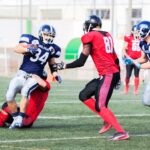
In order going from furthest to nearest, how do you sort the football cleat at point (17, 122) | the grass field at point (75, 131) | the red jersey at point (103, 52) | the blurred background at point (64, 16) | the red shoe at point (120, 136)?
1. the blurred background at point (64, 16)
2. the football cleat at point (17, 122)
3. the red jersey at point (103, 52)
4. the red shoe at point (120, 136)
5. the grass field at point (75, 131)

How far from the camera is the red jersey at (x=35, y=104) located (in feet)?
33.3

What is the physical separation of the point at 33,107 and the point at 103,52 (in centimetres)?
151

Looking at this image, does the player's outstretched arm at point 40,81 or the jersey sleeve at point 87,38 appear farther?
the player's outstretched arm at point 40,81

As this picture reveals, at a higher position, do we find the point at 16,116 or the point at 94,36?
the point at 94,36

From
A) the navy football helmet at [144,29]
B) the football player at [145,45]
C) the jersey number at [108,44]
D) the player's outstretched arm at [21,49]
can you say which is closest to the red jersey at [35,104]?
the player's outstretched arm at [21,49]

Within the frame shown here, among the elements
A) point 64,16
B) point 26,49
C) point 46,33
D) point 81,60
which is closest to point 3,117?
point 26,49

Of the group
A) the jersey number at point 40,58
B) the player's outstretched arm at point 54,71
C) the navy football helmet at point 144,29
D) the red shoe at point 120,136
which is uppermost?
the navy football helmet at point 144,29

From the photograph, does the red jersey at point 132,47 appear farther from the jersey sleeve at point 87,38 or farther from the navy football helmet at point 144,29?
the jersey sleeve at point 87,38

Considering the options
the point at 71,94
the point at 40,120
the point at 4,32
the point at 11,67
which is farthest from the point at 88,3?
the point at 40,120

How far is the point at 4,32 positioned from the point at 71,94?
80.3 ft

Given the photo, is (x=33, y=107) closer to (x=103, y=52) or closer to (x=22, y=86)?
(x=22, y=86)

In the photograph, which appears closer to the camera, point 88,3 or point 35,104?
point 35,104

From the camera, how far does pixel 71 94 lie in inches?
683

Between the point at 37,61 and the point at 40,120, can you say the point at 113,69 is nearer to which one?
the point at 37,61
